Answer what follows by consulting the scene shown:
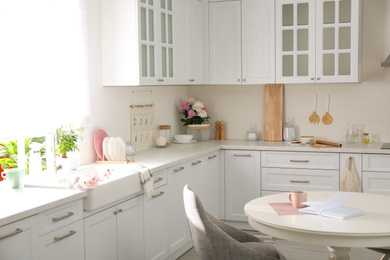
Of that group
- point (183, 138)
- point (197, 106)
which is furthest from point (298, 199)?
point (197, 106)

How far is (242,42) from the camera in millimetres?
5629

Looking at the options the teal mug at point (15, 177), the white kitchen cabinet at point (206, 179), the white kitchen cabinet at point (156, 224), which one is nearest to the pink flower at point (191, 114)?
the white kitchen cabinet at point (206, 179)

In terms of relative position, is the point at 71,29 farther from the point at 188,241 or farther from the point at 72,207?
the point at 188,241

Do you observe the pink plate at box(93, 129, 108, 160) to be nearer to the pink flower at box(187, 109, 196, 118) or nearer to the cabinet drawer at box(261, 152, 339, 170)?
the pink flower at box(187, 109, 196, 118)

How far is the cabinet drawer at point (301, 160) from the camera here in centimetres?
514

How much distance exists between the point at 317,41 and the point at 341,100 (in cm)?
Answer: 72

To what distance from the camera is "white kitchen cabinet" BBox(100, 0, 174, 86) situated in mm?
4301

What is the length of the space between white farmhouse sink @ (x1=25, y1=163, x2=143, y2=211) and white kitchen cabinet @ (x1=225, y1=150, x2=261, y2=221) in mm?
1682

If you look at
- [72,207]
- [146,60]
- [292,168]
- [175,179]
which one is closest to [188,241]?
[175,179]

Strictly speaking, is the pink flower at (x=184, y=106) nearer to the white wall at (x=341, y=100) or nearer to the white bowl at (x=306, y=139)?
the white wall at (x=341, y=100)

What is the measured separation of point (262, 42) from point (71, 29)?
2.24 metres

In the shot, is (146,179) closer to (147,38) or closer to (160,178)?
(160,178)

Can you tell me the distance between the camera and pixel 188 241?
4789mm

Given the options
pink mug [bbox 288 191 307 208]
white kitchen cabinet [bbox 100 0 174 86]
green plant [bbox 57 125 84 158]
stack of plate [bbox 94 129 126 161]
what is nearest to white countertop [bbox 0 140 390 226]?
stack of plate [bbox 94 129 126 161]
